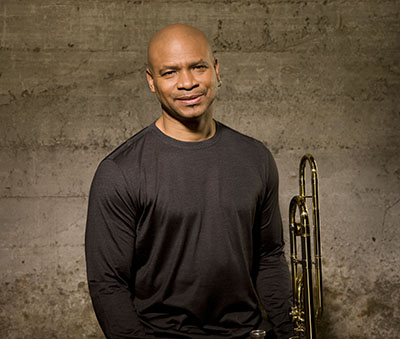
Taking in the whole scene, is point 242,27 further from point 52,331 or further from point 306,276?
point 52,331

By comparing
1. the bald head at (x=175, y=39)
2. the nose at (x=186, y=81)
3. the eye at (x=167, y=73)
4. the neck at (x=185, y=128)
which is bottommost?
the neck at (x=185, y=128)

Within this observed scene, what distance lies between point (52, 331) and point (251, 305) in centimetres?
177

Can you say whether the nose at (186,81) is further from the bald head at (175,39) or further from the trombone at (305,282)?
the trombone at (305,282)

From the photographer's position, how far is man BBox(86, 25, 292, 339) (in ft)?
5.71

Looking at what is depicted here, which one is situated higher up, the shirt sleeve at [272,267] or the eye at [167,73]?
the eye at [167,73]

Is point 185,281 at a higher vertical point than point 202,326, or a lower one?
higher

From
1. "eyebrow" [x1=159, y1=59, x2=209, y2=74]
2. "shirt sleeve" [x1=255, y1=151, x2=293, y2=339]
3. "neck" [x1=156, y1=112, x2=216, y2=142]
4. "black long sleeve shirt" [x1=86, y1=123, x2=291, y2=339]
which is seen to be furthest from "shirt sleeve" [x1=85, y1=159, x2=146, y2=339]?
"shirt sleeve" [x1=255, y1=151, x2=293, y2=339]

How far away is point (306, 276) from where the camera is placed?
1.89 m

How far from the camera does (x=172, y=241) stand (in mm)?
1793

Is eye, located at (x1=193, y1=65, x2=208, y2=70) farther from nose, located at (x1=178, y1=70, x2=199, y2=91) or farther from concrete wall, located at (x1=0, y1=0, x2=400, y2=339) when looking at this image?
concrete wall, located at (x1=0, y1=0, x2=400, y2=339)

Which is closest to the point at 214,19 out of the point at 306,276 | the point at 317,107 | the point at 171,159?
the point at 317,107

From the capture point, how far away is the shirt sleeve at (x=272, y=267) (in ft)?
6.49

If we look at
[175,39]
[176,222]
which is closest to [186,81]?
[175,39]

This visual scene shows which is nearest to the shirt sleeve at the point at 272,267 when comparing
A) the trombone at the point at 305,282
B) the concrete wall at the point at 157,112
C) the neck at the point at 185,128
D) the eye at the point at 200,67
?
the trombone at the point at 305,282
